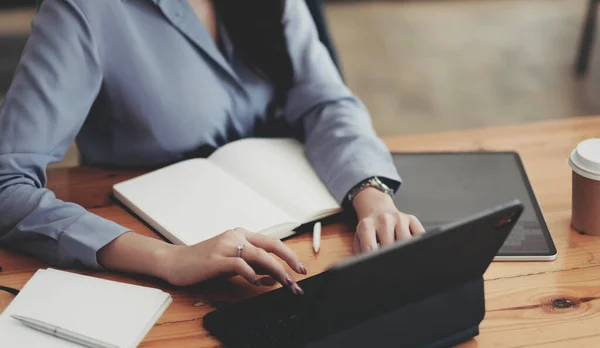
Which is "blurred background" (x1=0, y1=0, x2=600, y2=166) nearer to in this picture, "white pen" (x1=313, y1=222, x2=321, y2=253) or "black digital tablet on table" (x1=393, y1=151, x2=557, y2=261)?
"black digital tablet on table" (x1=393, y1=151, x2=557, y2=261)

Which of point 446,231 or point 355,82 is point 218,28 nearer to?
point 446,231

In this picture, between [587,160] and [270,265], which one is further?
[587,160]

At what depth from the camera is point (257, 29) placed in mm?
1444

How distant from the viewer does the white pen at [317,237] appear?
1156 mm

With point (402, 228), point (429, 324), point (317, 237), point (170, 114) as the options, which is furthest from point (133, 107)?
point (429, 324)

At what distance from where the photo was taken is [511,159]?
1.39 m

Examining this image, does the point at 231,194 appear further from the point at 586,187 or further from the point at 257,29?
the point at 586,187

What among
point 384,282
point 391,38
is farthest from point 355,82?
point 384,282

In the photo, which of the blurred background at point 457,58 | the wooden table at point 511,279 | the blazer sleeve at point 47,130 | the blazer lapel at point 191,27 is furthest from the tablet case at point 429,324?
the blurred background at point 457,58

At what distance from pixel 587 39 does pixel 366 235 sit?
2.75 metres

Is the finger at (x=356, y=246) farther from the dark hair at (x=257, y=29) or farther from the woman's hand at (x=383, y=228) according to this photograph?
the dark hair at (x=257, y=29)

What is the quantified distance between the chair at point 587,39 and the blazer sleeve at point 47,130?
279 cm

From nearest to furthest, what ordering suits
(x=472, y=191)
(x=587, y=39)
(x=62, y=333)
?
(x=62, y=333), (x=472, y=191), (x=587, y=39)

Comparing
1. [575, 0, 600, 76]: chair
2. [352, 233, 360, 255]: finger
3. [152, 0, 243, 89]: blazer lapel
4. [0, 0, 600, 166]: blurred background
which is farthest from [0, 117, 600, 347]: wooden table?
[575, 0, 600, 76]: chair
